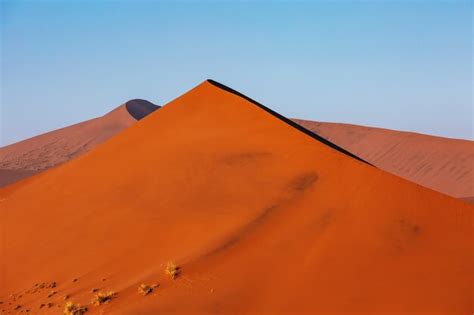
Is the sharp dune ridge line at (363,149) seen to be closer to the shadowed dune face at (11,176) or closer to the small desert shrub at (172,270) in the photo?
the shadowed dune face at (11,176)

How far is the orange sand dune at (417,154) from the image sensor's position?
54.6 meters

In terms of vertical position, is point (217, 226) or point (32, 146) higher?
point (32, 146)

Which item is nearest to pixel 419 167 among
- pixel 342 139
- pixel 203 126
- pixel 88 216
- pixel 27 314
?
pixel 342 139

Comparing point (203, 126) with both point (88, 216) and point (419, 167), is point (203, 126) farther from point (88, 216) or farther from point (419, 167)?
point (419, 167)

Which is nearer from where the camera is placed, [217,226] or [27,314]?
[27,314]

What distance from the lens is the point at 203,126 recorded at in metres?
21.2

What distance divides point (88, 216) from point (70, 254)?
6.02 ft

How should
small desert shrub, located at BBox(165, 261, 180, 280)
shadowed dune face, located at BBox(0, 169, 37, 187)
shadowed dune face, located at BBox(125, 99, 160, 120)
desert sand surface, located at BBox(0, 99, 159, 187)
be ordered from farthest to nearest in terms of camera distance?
shadowed dune face, located at BBox(125, 99, 160, 120) → desert sand surface, located at BBox(0, 99, 159, 187) → shadowed dune face, located at BBox(0, 169, 37, 187) → small desert shrub, located at BBox(165, 261, 180, 280)

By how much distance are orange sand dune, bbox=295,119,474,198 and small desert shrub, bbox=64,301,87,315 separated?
42.1 metres

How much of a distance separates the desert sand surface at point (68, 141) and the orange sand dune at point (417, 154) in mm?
28158

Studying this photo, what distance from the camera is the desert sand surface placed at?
81.9m

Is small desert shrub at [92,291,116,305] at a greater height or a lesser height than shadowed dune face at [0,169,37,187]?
lesser

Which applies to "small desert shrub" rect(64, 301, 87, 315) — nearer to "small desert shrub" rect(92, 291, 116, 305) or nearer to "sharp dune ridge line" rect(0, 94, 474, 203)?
"small desert shrub" rect(92, 291, 116, 305)

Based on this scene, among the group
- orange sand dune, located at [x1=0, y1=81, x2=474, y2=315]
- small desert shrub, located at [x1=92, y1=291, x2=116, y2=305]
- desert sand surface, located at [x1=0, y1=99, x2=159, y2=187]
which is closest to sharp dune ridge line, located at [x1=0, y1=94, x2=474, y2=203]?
desert sand surface, located at [x1=0, y1=99, x2=159, y2=187]
